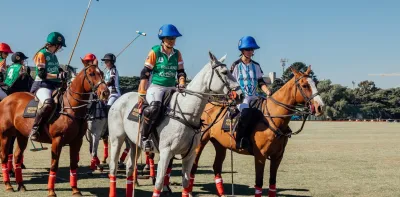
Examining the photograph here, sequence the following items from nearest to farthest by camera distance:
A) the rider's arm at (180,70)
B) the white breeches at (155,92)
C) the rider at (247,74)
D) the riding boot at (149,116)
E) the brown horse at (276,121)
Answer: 1. the riding boot at (149,116)
2. the white breeches at (155,92)
3. the rider's arm at (180,70)
4. the brown horse at (276,121)
5. the rider at (247,74)

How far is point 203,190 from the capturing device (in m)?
11.0

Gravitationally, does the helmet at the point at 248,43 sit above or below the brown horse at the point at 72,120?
above

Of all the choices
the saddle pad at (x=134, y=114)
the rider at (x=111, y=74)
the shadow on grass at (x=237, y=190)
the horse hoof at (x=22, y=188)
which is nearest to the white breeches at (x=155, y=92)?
the saddle pad at (x=134, y=114)

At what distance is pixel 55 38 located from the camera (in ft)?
31.8

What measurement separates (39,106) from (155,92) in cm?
307

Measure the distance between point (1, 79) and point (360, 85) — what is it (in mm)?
96429

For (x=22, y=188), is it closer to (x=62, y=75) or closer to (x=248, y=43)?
(x=62, y=75)

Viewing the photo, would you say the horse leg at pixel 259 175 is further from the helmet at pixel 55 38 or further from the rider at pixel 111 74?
the rider at pixel 111 74

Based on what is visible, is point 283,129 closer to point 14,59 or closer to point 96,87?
point 96,87

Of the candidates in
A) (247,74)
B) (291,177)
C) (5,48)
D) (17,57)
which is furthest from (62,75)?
(291,177)

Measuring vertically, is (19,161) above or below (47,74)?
below

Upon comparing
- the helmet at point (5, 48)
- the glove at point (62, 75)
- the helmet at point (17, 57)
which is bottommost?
the glove at point (62, 75)

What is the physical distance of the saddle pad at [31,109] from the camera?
9914 millimetres

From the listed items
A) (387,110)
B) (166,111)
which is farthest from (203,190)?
(387,110)
